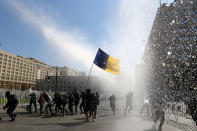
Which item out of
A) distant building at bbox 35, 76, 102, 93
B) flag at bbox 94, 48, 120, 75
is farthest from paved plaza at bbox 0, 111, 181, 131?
distant building at bbox 35, 76, 102, 93

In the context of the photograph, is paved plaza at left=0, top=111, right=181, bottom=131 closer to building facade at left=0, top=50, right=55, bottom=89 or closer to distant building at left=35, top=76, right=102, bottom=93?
distant building at left=35, top=76, right=102, bottom=93

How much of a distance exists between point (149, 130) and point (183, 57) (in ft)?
10.8

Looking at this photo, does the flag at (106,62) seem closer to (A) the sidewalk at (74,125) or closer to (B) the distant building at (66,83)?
(A) the sidewalk at (74,125)

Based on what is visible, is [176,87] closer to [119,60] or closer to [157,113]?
[157,113]

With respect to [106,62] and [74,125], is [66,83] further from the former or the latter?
[74,125]

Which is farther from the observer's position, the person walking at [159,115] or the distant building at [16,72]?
the distant building at [16,72]

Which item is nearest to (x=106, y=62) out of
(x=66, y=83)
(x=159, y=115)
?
(x=159, y=115)

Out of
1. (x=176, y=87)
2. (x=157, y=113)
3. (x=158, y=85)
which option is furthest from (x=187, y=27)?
(x=157, y=113)

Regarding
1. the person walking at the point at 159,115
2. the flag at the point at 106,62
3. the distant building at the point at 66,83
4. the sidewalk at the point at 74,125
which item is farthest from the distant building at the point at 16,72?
the person walking at the point at 159,115

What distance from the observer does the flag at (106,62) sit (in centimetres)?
1909

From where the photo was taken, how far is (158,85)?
9.68m

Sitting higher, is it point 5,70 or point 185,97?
point 5,70

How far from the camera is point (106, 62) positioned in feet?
64.5

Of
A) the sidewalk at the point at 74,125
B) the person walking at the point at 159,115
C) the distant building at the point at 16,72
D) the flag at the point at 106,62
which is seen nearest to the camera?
the person walking at the point at 159,115
